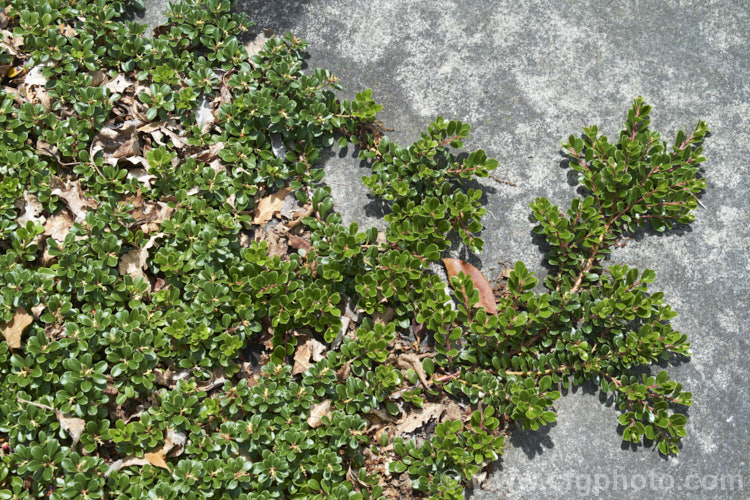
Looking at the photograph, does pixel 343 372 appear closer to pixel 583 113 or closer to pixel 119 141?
pixel 119 141

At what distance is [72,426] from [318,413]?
1014 millimetres

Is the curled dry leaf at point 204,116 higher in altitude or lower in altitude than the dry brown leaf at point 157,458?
higher

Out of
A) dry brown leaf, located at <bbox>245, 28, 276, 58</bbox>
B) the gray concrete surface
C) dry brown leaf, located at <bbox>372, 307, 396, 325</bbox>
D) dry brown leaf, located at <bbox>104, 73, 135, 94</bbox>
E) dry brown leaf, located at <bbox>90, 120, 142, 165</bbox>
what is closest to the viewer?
the gray concrete surface

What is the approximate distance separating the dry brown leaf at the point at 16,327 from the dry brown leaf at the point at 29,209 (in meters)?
0.45

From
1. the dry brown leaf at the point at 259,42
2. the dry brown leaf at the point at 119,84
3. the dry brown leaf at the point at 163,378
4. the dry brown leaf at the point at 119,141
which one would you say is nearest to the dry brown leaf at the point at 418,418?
the dry brown leaf at the point at 163,378

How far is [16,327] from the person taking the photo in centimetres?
263

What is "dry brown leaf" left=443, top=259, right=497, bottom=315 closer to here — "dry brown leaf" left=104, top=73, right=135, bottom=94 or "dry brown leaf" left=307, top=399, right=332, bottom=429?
"dry brown leaf" left=307, top=399, right=332, bottom=429

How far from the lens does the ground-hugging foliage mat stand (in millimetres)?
2588

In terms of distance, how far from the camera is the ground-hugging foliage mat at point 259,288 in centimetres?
259

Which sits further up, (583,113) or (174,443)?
(583,113)

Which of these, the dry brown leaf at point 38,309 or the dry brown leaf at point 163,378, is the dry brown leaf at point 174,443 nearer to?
the dry brown leaf at point 163,378

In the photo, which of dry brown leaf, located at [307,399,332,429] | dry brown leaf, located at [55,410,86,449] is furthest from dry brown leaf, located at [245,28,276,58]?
dry brown leaf, located at [55,410,86,449]

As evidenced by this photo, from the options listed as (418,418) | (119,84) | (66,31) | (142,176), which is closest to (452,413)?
(418,418)

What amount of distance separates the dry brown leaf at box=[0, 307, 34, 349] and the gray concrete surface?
58.9 inches
